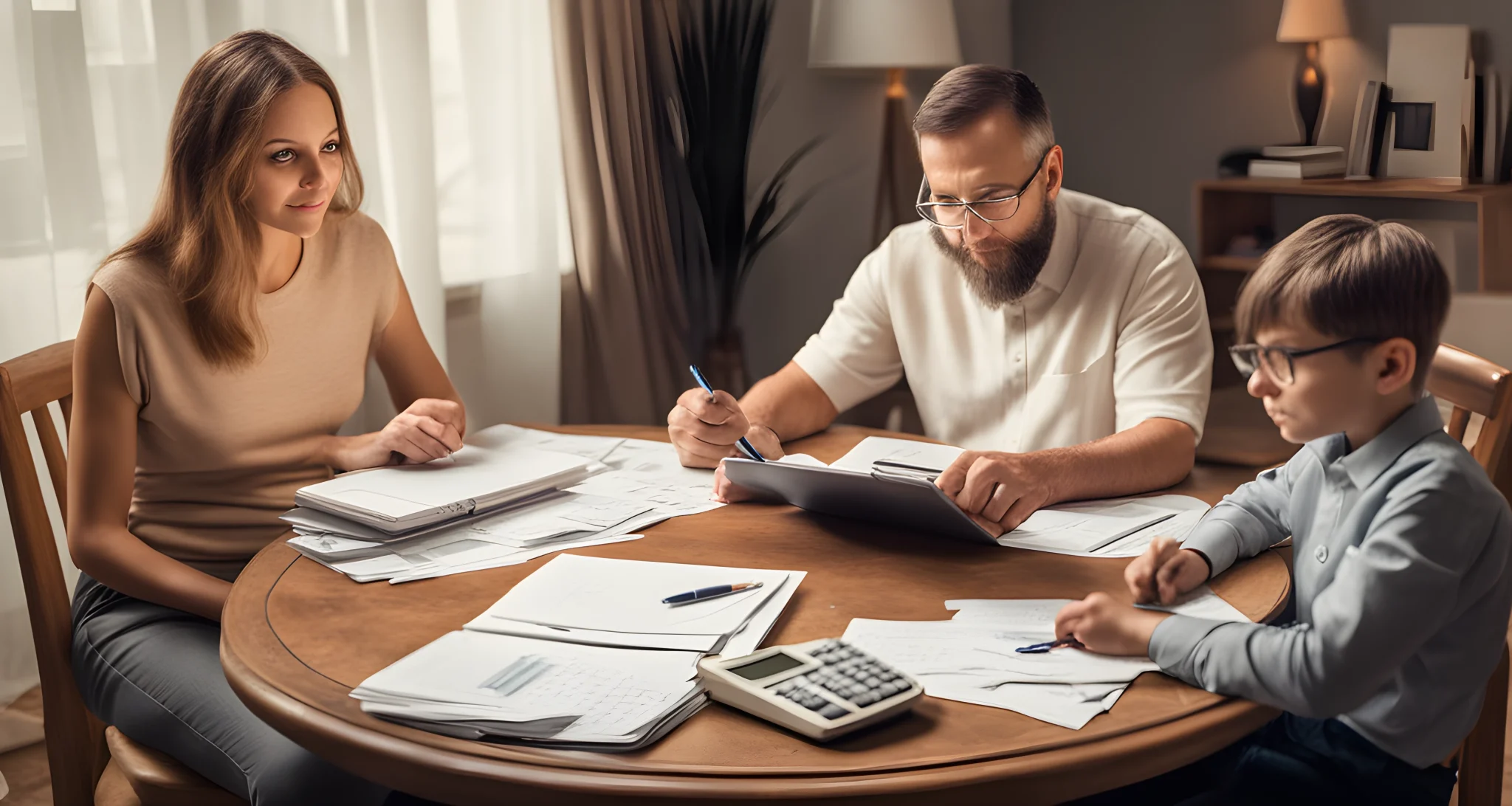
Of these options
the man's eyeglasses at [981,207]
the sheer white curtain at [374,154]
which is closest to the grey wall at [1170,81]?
the sheer white curtain at [374,154]

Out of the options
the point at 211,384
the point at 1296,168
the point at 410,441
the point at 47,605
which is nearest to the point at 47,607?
the point at 47,605

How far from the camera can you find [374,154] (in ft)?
Answer: 8.74

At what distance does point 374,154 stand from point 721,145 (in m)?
1.01

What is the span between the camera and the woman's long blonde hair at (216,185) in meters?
1.67

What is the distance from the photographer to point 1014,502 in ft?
4.75

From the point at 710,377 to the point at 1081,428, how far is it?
174 centimetres

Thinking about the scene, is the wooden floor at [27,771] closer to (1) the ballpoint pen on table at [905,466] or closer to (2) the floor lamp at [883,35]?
(1) the ballpoint pen on table at [905,466]

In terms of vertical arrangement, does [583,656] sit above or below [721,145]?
below

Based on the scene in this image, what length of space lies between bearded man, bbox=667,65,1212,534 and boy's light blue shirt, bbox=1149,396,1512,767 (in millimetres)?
475

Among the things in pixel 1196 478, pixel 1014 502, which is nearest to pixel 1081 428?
pixel 1196 478

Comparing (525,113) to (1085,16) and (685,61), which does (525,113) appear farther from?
(1085,16)

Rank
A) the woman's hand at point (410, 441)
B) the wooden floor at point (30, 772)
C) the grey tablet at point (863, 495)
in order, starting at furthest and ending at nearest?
the wooden floor at point (30, 772) → the woman's hand at point (410, 441) → the grey tablet at point (863, 495)

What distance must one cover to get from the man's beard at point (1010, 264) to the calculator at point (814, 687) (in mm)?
A: 979

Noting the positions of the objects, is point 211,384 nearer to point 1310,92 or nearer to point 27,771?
point 27,771
